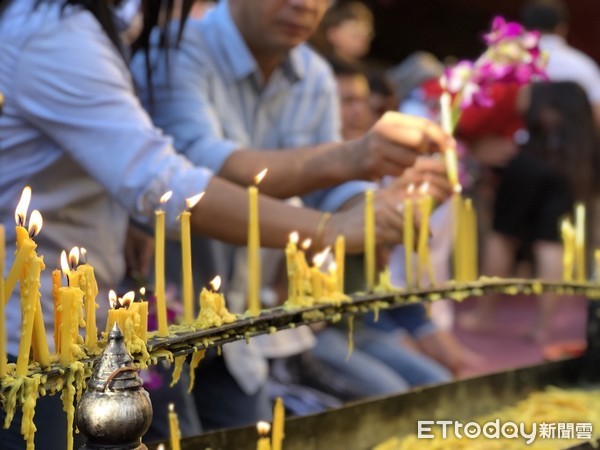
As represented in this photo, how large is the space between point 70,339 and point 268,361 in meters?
1.98

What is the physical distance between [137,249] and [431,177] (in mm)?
846

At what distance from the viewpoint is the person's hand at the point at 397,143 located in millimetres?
1823

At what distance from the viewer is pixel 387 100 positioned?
174 inches

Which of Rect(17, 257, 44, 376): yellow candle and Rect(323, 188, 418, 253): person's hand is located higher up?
Rect(323, 188, 418, 253): person's hand

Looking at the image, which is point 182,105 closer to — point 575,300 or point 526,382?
point 526,382

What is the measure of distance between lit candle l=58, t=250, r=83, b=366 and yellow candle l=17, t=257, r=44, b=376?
0.14ft

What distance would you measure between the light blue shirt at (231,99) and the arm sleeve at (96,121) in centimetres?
33

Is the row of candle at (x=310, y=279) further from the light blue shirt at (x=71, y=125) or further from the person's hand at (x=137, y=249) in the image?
the person's hand at (x=137, y=249)

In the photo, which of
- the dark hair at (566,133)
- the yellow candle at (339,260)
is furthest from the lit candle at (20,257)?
the dark hair at (566,133)

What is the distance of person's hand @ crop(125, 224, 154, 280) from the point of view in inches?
93.6

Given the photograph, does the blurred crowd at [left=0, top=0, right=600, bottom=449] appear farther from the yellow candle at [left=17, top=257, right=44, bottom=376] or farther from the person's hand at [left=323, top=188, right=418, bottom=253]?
the yellow candle at [left=17, top=257, right=44, bottom=376]

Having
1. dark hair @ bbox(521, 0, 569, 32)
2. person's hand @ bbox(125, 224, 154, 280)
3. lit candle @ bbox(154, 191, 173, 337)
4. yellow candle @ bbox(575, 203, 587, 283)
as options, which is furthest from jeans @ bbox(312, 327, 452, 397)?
dark hair @ bbox(521, 0, 569, 32)

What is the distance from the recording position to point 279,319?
4.44 ft

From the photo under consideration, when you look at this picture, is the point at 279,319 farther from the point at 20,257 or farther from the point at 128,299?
the point at 20,257
